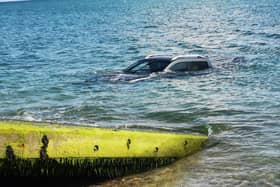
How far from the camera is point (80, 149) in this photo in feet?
22.5

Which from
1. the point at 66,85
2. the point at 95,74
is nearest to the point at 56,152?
the point at 66,85

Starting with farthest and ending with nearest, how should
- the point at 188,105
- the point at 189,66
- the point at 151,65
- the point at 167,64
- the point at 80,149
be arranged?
1. the point at 189,66
2. the point at 151,65
3. the point at 167,64
4. the point at 188,105
5. the point at 80,149

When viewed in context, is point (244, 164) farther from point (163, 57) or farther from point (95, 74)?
point (95, 74)

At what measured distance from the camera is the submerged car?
15961mm

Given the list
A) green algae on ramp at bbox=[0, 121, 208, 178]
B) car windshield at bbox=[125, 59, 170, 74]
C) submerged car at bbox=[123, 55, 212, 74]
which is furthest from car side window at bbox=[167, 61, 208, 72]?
green algae on ramp at bbox=[0, 121, 208, 178]

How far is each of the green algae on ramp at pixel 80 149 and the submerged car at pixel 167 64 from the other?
8096 mm

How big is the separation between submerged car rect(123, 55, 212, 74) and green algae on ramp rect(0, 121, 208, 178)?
8.10 metres

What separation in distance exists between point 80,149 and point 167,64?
9.39 metres

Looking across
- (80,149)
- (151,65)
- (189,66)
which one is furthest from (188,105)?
(80,149)

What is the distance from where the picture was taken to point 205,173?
7695 mm

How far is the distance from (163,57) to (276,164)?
8.80 meters

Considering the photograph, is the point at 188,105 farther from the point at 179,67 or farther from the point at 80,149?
the point at 80,149

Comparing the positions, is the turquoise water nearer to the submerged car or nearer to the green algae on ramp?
the green algae on ramp

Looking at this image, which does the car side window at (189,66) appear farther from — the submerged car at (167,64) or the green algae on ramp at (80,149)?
the green algae on ramp at (80,149)
